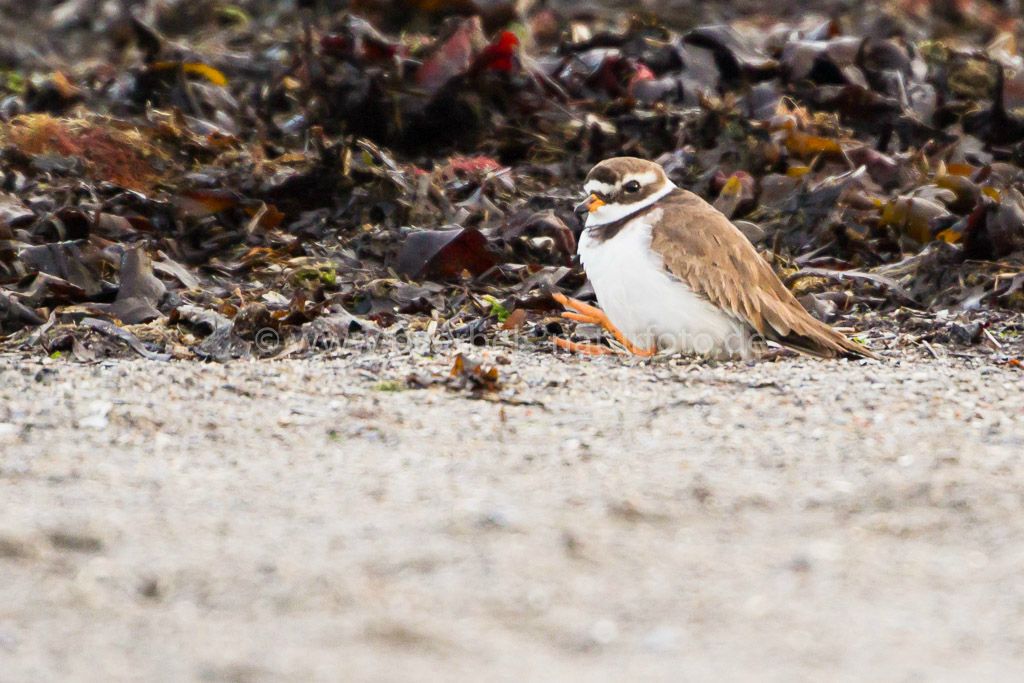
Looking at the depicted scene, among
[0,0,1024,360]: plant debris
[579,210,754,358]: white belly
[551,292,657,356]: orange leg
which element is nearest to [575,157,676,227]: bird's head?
[579,210,754,358]: white belly

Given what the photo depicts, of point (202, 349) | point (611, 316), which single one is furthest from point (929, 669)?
point (202, 349)

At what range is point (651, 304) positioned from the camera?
17.7 ft

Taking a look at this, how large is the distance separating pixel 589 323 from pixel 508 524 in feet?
8.39

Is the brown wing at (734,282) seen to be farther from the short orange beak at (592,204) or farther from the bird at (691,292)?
the short orange beak at (592,204)

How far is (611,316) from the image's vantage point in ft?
18.1

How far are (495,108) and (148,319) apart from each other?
111 inches

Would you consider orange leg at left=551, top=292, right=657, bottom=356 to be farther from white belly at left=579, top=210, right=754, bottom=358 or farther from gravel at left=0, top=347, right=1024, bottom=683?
gravel at left=0, top=347, right=1024, bottom=683

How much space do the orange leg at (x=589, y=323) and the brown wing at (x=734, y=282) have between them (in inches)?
13.9

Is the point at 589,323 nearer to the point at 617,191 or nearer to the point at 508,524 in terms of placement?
the point at 617,191

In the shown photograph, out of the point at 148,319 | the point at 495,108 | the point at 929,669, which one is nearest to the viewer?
the point at 929,669

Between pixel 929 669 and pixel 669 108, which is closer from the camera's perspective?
pixel 929 669

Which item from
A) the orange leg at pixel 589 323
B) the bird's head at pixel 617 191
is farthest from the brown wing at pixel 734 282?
the orange leg at pixel 589 323

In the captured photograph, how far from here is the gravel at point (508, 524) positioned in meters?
2.86

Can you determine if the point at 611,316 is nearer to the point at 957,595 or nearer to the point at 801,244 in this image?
the point at 801,244
